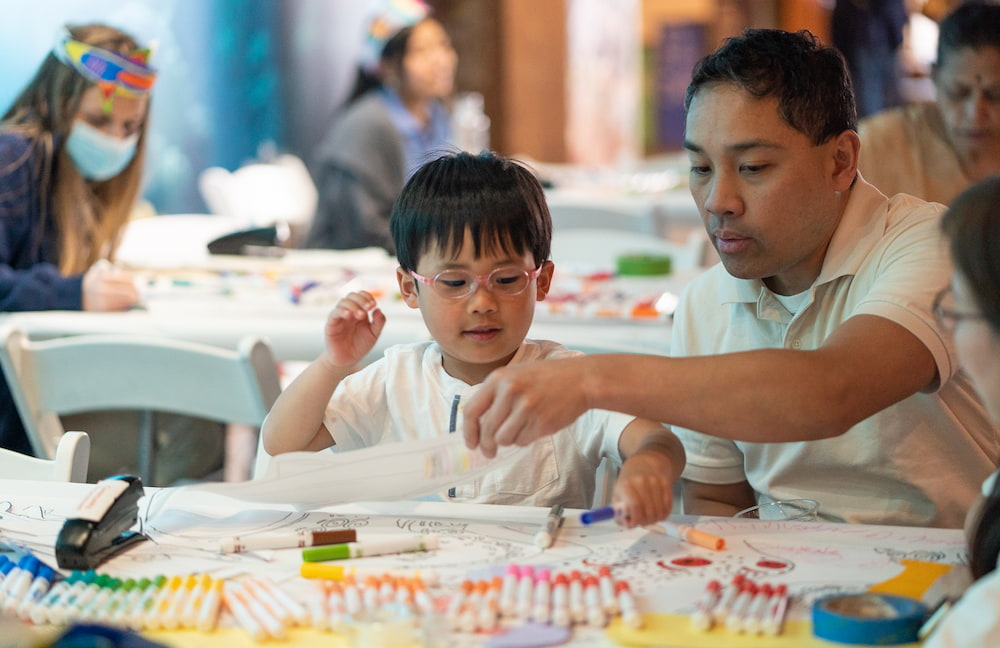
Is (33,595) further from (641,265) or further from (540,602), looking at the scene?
(641,265)

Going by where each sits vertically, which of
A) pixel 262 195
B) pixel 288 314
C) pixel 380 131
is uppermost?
pixel 380 131

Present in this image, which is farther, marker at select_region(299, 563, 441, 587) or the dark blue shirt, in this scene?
the dark blue shirt

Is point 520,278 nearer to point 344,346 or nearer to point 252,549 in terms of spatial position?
point 344,346

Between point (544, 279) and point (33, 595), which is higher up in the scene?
point (544, 279)

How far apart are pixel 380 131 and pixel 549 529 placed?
366cm

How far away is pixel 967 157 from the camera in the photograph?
2930 mm

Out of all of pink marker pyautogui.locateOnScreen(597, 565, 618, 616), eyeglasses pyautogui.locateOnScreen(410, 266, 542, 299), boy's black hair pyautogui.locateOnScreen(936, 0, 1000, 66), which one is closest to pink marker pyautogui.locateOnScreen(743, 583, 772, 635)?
pink marker pyautogui.locateOnScreen(597, 565, 618, 616)

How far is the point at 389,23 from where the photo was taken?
5.45 metres

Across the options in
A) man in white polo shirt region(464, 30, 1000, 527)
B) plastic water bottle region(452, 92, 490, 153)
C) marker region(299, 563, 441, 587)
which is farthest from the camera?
plastic water bottle region(452, 92, 490, 153)

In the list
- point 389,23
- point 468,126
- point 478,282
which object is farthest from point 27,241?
point 468,126

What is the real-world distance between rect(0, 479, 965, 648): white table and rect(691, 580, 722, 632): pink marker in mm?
11

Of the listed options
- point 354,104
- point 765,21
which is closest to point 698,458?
point 354,104

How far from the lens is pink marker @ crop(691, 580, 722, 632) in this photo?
108 centimetres

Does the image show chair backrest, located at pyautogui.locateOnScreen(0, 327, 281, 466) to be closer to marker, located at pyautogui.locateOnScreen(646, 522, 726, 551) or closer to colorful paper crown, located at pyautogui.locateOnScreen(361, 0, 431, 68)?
marker, located at pyautogui.locateOnScreen(646, 522, 726, 551)
